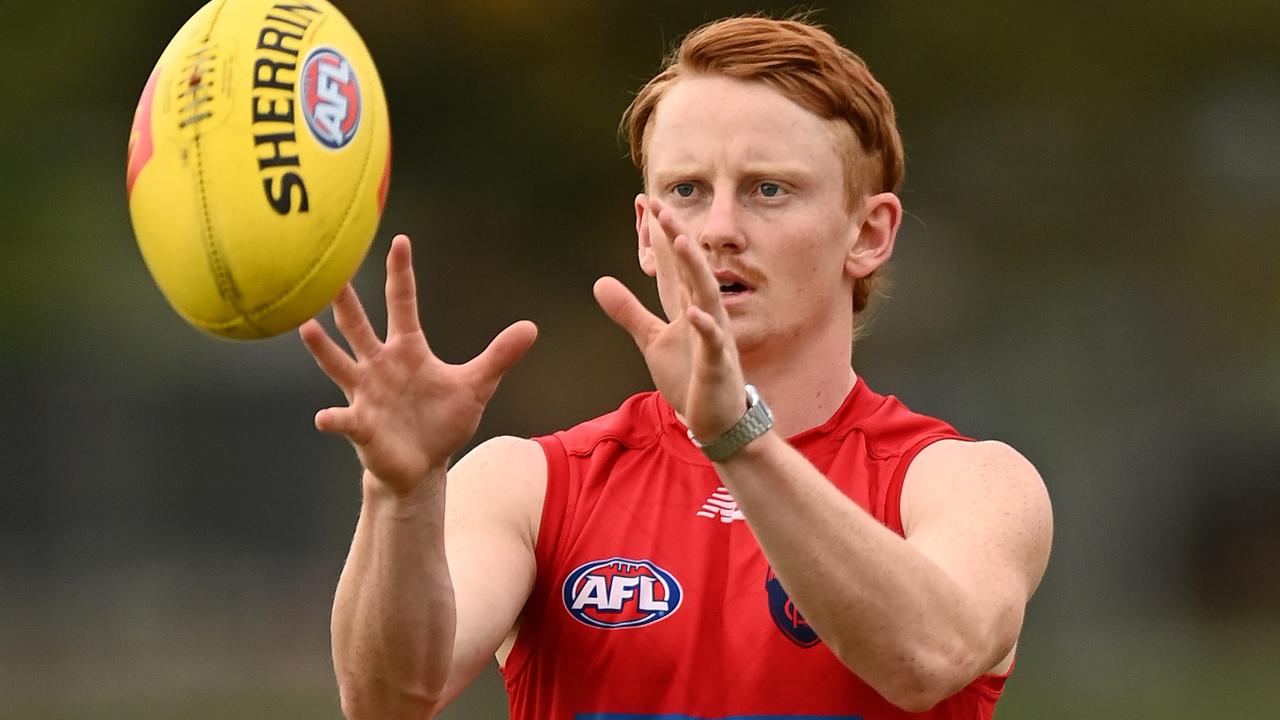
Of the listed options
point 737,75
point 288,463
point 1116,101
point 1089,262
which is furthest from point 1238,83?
point 737,75

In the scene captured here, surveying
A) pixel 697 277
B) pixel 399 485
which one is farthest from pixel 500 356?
pixel 697 277

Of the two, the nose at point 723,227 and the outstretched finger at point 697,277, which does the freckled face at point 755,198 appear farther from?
the outstretched finger at point 697,277

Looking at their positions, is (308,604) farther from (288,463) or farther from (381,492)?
(381,492)

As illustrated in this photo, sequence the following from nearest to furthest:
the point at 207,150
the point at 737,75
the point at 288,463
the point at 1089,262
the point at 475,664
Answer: the point at 207,150 → the point at 475,664 → the point at 737,75 → the point at 288,463 → the point at 1089,262

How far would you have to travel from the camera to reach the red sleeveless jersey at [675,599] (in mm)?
3346

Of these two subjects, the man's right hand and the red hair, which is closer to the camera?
the man's right hand

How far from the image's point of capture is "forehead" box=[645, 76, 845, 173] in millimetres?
3533

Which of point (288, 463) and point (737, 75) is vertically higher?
point (737, 75)

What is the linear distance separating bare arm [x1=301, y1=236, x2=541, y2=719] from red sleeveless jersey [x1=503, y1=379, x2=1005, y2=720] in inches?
14.6

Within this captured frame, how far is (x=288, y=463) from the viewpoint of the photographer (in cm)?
1203

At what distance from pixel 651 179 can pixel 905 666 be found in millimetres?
1172

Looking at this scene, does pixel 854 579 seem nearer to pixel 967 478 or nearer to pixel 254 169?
pixel 967 478

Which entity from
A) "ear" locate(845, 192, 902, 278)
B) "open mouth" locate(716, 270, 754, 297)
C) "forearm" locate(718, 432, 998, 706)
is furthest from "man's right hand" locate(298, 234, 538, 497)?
"ear" locate(845, 192, 902, 278)

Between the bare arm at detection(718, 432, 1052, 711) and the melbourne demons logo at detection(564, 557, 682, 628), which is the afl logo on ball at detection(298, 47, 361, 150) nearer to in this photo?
the bare arm at detection(718, 432, 1052, 711)
